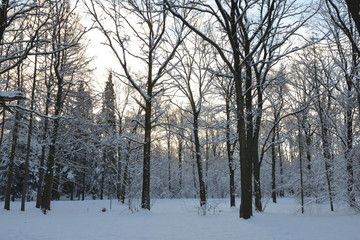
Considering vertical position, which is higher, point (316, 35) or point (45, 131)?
point (316, 35)

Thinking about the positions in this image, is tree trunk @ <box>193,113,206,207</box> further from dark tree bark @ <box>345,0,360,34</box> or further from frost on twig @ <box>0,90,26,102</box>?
dark tree bark @ <box>345,0,360,34</box>

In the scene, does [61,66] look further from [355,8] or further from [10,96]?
[355,8]

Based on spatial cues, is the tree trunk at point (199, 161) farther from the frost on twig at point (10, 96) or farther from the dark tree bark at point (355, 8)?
the dark tree bark at point (355, 8)

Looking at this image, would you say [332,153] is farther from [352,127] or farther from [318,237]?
[318,237]

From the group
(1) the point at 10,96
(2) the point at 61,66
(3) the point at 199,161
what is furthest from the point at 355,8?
(2) the point at 61,66

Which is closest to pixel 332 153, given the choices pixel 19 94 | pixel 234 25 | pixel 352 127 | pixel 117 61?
pixel 352 127

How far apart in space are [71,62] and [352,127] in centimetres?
1603

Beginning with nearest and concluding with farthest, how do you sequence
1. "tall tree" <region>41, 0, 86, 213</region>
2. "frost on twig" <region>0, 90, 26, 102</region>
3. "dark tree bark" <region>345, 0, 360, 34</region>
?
"dark tree bark" <region>345, 0, 360, 34</region> < "frost on twig" <region>0, 90, 26, 102</region> < "tall tree" <region>41, 0, 86, 213</region>

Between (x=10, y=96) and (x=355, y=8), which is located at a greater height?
(x=355, y=8)

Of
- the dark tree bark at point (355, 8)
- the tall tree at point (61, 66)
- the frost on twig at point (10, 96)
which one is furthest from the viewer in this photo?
the tall tree at point (61, 66)

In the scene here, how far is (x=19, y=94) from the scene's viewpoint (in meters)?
5.14

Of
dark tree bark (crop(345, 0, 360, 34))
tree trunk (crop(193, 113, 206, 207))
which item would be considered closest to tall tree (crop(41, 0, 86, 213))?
tree trunk (crop(193, 113, 206, 207))

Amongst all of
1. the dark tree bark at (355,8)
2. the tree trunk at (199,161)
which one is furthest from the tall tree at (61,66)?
the dark tree bark at (355,8)

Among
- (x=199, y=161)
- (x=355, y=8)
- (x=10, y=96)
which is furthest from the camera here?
(x=199, y=161)
